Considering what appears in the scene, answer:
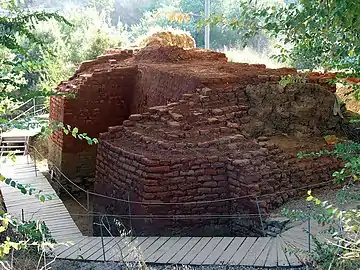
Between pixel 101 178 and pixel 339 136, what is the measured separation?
13.8 feet

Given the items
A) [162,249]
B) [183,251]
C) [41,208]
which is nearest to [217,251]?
[183,251]

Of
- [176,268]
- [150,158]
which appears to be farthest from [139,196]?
[176,268]

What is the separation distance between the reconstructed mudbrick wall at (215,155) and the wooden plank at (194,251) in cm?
75

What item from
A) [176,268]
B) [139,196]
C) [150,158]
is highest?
[150,158]

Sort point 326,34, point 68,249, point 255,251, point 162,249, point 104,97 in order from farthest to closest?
point 104,97 → point 68,249 → point 162,249 → point 255,251 → point 326,34

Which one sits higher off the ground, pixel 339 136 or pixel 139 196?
pixel 339 136

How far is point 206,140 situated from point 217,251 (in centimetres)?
218

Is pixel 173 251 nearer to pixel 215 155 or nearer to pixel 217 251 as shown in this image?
pixel 217 251

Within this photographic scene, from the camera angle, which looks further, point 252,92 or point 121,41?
point 121,41

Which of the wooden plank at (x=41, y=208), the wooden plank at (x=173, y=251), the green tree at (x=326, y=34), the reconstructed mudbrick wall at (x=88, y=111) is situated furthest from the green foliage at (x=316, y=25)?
the reconstructed mudbrick wall at (x=88, y=111)

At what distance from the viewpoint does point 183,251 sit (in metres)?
5.71

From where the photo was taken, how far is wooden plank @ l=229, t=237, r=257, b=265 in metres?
5.32

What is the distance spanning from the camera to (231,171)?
6906 mm

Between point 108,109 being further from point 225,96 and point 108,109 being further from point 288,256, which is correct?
point 288,256
